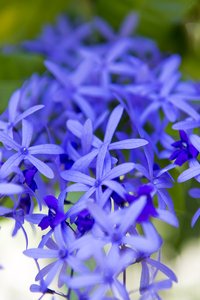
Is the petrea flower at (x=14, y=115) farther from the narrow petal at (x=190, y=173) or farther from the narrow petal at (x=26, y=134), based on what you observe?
the narrow petal at (x=190, y=173)

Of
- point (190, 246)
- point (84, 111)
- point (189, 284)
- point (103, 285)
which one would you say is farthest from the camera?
point (189, 284)

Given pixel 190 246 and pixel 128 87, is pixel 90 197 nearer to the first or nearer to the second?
pixel 128 87

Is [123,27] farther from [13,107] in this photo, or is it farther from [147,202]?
[147,202]

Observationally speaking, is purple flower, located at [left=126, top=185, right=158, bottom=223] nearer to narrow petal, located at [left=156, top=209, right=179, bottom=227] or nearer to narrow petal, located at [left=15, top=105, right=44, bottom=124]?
narrow petal, located at [left=156, top=209, right=179, bottom=227]

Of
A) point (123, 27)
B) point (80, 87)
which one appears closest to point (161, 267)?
point (80, 87)

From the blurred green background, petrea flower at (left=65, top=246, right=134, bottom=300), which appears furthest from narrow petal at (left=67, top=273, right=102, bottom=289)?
the blurred green background

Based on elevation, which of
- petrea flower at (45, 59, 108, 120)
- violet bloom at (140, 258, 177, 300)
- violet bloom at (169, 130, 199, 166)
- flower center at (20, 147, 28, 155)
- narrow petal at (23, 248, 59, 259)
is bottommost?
violet bloom at (140, 258, 177, 300)

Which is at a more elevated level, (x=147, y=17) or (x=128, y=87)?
(x=147, y=17)

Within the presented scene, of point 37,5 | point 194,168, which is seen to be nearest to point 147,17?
→ point 37,5
